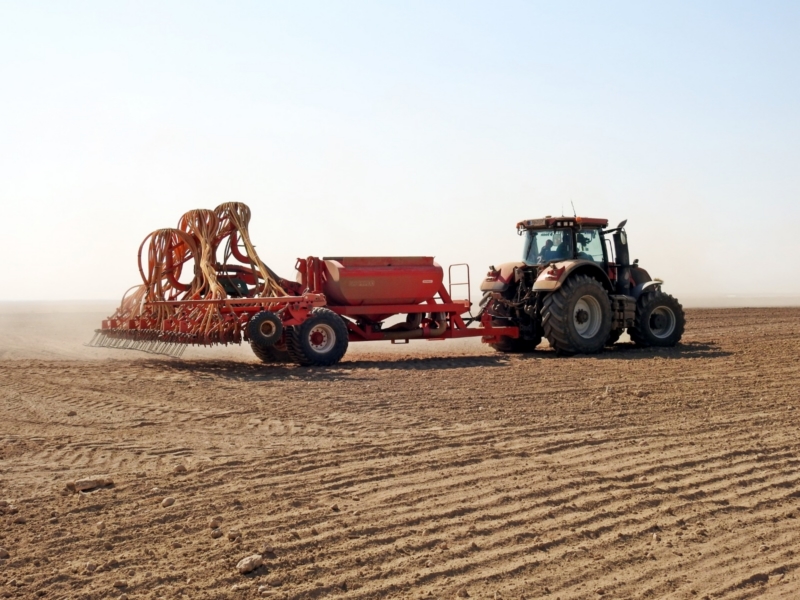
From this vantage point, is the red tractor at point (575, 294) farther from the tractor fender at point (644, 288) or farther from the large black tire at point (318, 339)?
the large black tire at point (318, 339)

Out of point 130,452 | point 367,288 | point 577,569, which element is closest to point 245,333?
point 367,288

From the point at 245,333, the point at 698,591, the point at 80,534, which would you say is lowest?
the point at 698,591

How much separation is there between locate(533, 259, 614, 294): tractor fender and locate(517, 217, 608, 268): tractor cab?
8.4 inches

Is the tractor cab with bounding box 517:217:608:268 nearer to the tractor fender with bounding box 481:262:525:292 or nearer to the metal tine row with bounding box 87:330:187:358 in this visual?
the tractor fender with bounding box 481:262:525:292

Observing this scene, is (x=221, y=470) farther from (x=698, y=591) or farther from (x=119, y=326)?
(x=119, y=326)

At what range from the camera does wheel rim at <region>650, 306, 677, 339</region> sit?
13930 millimetres

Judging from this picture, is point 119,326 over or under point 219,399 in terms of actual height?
over

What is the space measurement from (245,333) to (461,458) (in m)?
5.51

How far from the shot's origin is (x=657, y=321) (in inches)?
552

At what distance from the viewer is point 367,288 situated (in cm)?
1222

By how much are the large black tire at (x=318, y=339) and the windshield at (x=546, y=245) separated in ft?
11.5

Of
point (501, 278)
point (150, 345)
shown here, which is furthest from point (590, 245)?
point (150, 345)

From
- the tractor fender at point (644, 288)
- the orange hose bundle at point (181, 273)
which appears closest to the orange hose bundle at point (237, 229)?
the orange hose bundle at point (181, 273)

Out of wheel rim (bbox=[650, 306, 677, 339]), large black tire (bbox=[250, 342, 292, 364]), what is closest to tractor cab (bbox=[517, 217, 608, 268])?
wheel rim (bbox=[650, 306, 677, 339])
